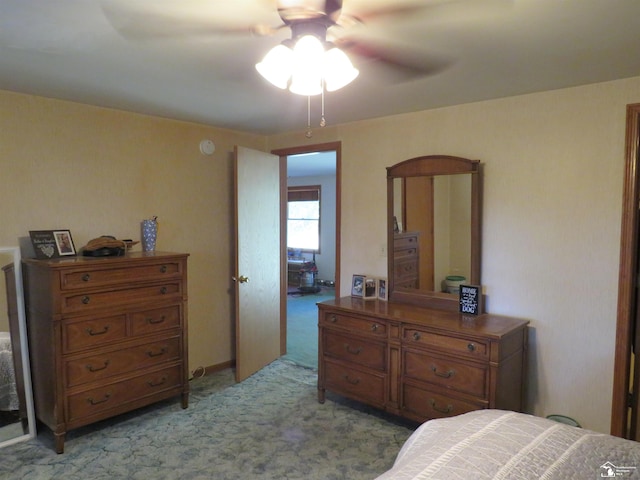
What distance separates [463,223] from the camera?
115 inches

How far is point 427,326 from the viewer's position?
103 inches

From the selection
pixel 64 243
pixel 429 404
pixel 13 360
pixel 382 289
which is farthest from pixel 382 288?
pixel 13 360

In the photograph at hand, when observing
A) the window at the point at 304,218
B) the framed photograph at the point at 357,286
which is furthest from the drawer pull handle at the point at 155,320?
the window at the point at 304,218

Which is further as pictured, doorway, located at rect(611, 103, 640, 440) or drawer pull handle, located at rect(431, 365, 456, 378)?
drawer pull handle, located at rect(431, 365, 456, 378)

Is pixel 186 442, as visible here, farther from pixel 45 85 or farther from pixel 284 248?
pixel 45 85

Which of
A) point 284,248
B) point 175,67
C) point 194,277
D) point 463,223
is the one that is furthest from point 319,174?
point 175,67

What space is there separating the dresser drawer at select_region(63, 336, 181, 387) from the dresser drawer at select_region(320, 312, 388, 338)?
3.63 ft

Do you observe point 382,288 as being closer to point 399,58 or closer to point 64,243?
point 399,58

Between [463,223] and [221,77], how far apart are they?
1811 mm

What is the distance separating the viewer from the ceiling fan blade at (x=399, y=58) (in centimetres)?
187

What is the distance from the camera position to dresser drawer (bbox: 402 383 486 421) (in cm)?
251

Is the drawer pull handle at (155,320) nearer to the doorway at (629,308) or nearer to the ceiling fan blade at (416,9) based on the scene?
the ceiling fan blade at (416,9)

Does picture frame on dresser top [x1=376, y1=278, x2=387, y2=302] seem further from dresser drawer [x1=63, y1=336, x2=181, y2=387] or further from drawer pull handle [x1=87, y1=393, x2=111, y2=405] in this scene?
drawer pull handle [x1=87, y1=393, x2=111, y2=405]

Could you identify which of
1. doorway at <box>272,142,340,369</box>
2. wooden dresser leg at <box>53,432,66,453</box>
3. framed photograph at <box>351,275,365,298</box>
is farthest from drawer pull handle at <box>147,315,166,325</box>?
doorway at <box>272,142,340,369</box>
